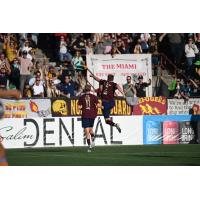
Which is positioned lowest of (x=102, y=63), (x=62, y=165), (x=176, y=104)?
Answer: (x=62, y=165)

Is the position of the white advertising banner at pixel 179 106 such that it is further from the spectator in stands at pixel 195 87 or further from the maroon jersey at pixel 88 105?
the maroon jersey at pixel 88 105

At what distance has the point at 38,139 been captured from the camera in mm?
13461

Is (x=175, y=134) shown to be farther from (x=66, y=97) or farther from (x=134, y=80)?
(x=66, y=97)

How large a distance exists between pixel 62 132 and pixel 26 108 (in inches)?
34.3

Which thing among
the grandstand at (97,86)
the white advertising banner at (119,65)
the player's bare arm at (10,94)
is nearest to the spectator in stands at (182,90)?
the grandstand at (97,86)

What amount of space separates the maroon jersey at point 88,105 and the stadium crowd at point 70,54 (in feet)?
0.58

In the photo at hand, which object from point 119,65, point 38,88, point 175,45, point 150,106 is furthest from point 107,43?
point 38,88

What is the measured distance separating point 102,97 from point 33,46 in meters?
1.71

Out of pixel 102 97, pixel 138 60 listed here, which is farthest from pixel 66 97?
pixel 138 60

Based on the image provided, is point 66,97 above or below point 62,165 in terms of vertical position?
above

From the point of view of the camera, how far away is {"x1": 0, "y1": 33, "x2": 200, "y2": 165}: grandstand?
43.8 feet

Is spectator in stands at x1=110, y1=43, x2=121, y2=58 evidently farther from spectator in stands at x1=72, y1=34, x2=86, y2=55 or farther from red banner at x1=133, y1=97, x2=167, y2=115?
red banner at x1=133, y1=97, x2=167, y2=115

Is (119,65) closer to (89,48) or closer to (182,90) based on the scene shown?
(89,48)

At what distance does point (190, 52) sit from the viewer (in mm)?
13570
